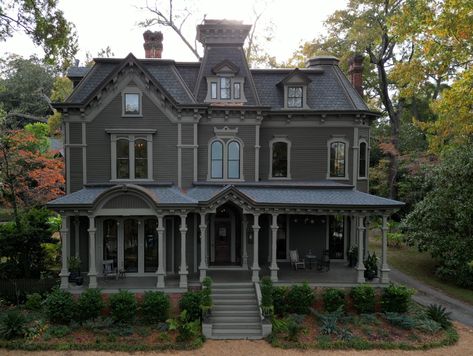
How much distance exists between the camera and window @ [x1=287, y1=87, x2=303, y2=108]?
2075 cm

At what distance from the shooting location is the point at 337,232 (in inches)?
833

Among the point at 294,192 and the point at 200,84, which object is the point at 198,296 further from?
the point at 200,84

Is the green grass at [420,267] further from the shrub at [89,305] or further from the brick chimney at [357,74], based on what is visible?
the shrub at [89,305]

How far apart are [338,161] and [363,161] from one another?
5.04 feet

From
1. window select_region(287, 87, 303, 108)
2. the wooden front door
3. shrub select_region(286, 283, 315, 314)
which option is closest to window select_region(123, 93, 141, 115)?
the wooden front door

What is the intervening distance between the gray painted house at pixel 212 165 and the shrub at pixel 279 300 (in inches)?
62.6

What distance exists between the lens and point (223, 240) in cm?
2017

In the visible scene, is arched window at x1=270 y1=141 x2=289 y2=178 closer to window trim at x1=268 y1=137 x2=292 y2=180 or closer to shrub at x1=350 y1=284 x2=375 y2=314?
window trim at x1=268 y1=137 x2=292 y2=180

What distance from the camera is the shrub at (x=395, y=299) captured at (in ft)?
53.1

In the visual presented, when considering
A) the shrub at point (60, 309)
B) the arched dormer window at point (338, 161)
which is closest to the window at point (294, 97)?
the arched dormer window at point (338, 161)

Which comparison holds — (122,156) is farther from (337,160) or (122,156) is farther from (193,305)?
(337,160)

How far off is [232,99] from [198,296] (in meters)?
9.78

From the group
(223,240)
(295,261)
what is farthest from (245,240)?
(295,261)

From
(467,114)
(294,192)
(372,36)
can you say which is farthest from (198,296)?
(372,36)
